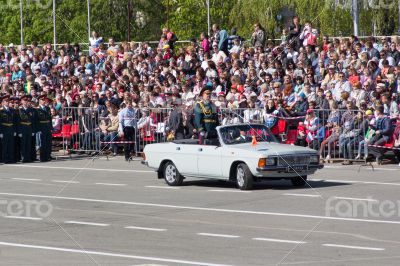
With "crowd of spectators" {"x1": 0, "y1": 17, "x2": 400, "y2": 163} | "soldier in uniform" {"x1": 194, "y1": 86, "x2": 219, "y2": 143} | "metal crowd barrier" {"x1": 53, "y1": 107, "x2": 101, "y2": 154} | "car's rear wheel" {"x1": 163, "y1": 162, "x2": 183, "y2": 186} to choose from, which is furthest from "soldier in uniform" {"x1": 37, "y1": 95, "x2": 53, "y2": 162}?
"car's rear wheel" {"x1": 163, "y1": 162, "x2": 183, "y2": 186}

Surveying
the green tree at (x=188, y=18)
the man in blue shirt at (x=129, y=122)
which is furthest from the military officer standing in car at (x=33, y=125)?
the green tree at (x=188, y=18)

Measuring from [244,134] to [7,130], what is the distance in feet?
34.9

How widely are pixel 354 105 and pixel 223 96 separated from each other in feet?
15.3

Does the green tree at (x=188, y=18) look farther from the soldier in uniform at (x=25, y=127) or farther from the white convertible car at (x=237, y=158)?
the white convertible car at (x=237, y=158)

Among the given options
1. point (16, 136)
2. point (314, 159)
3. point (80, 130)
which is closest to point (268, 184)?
point (314, 159)

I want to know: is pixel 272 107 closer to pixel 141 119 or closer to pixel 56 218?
pixel 141 119

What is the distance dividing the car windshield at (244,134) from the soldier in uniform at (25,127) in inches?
399

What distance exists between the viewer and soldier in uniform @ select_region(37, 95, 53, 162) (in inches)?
1297

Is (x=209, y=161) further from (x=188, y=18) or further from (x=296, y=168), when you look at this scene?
(x=188, y=18)

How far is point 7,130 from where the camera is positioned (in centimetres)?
3250

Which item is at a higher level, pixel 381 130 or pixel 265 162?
pixel 381 130

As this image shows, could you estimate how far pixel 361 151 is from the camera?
91.4 feet

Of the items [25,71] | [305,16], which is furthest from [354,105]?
[305,16]

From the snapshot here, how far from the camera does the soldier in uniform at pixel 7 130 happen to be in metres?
32.3
